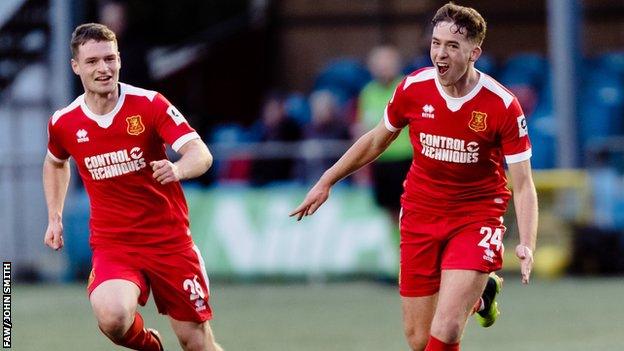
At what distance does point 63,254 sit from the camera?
1691cm

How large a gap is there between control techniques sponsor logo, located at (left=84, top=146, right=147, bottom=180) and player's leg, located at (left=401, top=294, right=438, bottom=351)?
1593 millimetres

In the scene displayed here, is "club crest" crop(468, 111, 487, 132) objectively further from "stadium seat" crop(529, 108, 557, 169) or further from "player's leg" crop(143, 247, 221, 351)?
"stadium seat" crop(529, 108, 557, 169)

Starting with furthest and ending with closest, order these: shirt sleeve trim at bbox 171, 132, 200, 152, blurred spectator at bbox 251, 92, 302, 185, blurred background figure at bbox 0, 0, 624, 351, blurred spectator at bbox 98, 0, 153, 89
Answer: blurred spectator at bbox 251, 92, 302, 185, blurred spectator at bbox 98, 0, 153, 89, blurred background figure at bbox 0, 0, 624, 351, shirt sleeve trim at bbox 171, 132, 200, 152

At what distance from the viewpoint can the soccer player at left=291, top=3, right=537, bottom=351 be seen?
25.5 feet

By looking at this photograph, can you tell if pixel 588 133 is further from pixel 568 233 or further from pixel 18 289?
pixel 18 289

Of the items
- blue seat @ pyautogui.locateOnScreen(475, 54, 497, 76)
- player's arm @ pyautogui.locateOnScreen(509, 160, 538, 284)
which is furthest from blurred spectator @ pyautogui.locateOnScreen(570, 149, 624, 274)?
player's arm @ pyautogui.locateOnScreen(509, 160, 538, 284)

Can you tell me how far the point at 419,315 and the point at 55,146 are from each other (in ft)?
7.08

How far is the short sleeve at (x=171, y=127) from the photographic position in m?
8.09

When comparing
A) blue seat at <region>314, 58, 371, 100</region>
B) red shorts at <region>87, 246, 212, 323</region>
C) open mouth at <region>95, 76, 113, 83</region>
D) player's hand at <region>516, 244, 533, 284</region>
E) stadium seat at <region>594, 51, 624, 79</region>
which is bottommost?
blue seat at <region>314, 58, 371, 100</region>

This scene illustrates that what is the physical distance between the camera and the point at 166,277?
827cm

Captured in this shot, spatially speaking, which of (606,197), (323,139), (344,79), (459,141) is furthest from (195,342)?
(344,79)

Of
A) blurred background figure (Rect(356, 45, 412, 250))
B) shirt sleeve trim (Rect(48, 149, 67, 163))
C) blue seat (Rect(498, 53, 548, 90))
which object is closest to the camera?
shirt sleeve trim (Rect(48, 149, 67, 163))

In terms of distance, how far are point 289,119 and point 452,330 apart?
9.59 meters

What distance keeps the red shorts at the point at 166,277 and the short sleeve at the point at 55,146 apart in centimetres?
61
